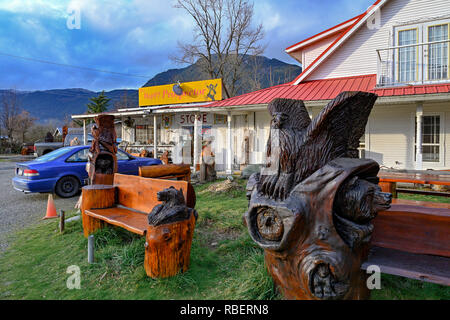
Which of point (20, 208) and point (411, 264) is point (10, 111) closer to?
point (20, 208)

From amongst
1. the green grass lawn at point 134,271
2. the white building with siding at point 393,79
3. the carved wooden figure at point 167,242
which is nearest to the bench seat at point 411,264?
the green grass lawn at point 134,271

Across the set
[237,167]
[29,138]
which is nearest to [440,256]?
[237,167]

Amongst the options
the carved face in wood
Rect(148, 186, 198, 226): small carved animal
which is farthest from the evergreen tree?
the carved face in wood

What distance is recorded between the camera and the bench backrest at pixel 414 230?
197 cm

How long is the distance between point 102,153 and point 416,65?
387 inches

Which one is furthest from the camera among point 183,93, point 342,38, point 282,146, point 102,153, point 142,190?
point 183,93

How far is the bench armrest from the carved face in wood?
331cm

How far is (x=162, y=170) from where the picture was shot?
268 inches

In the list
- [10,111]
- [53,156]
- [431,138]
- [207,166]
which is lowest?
[207,166]

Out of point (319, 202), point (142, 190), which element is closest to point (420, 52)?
point (142, 190)

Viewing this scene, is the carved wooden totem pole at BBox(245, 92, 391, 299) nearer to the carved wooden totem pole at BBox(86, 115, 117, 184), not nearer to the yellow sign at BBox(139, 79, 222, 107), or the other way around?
the carved wooden totem pole at BBox(86, 115, 117, 184)

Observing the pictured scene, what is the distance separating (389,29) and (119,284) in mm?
11408

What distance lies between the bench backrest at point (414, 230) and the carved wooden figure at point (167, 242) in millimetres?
1779
